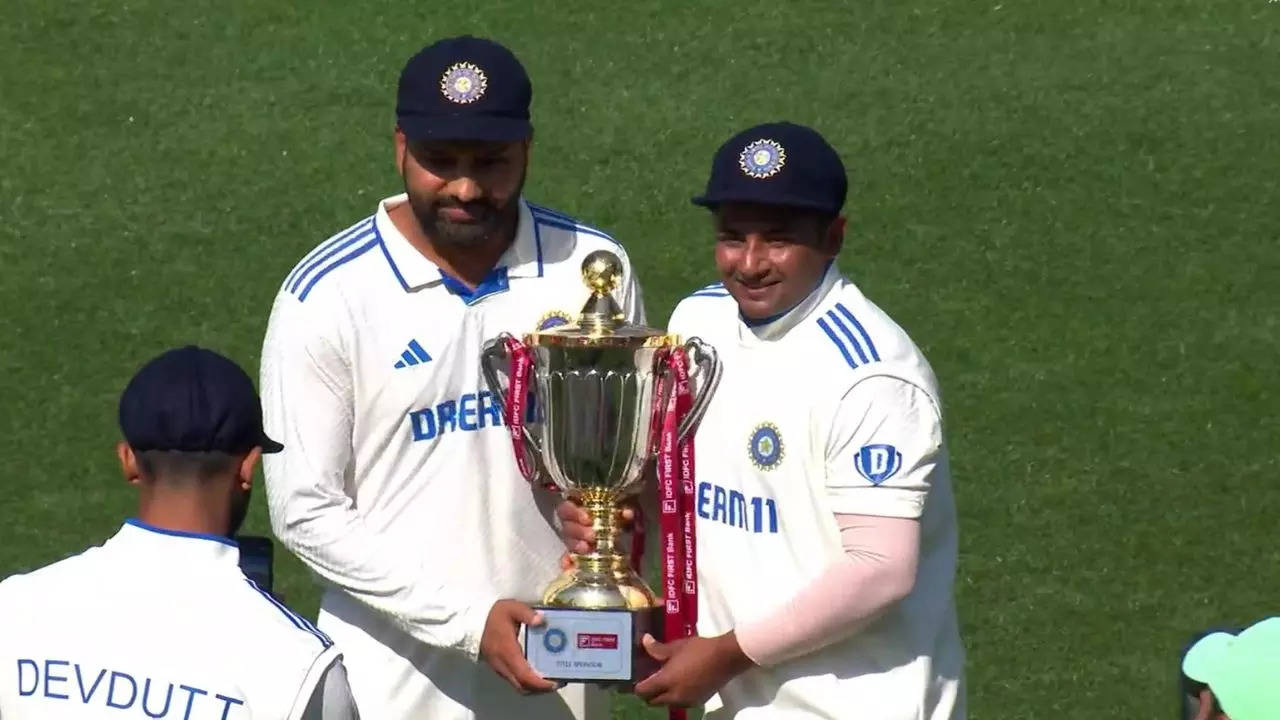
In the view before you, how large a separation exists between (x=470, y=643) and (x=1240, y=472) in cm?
391

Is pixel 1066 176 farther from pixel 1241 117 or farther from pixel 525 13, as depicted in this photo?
pixel 525 13

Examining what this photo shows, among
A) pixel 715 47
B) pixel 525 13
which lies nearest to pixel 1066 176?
pixel 715 47

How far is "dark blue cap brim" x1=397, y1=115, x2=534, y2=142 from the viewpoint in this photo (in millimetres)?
4312

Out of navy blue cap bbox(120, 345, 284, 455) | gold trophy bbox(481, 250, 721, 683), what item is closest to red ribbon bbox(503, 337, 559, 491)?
gold trophy bbox(481, 250, 721, 683)

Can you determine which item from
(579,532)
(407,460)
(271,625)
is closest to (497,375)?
(407,460)

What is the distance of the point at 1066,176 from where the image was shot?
888 centimetres

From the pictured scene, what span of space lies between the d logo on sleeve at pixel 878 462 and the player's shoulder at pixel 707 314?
0.41m

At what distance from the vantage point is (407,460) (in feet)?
14.6

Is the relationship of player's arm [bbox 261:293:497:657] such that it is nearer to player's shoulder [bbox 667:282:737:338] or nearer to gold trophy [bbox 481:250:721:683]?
gold trophy [bbox 481:250:721:683]

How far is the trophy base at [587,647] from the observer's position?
13.8ft

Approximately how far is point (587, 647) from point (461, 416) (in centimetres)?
53

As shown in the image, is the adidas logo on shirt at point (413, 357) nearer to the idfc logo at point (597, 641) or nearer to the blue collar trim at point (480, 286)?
the blue collar trim at point (480, 286)

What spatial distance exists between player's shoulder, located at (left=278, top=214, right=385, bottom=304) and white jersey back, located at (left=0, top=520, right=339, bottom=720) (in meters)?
1.14

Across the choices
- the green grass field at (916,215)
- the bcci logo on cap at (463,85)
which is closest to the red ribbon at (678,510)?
the bcci logo on cap at (463,85)
